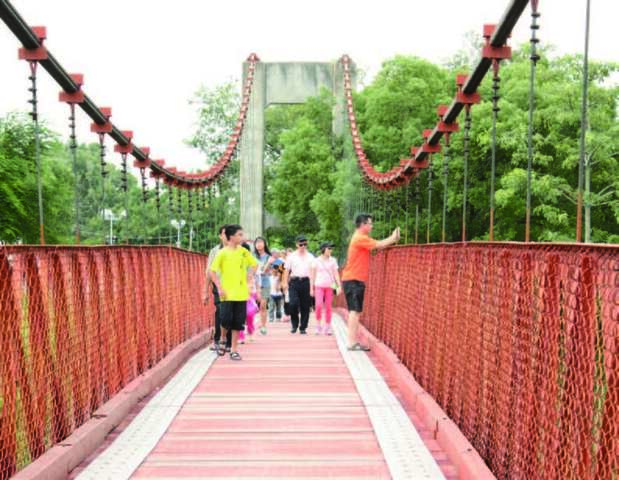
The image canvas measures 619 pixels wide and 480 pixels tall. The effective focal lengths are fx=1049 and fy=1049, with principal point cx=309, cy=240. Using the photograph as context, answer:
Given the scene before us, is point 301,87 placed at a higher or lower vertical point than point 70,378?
higher

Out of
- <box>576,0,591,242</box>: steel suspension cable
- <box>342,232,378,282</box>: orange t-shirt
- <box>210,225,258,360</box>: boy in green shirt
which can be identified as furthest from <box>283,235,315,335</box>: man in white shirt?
<box>576,0,591,242</box>: steel suspension cable

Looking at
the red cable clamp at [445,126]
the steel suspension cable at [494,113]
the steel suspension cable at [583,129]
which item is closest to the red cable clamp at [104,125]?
Result: the red cable clamp at [445,126]

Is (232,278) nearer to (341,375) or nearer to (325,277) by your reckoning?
(341,375)

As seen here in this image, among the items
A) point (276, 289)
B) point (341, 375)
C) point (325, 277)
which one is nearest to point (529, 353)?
point (341, 375)

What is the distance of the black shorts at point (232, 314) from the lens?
8711mm

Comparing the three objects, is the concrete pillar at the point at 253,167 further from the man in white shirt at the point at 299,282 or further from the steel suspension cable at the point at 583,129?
the steel suspension cable at the point at 583,129

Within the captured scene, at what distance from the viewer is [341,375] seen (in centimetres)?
770

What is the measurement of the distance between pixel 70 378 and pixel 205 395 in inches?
81.4

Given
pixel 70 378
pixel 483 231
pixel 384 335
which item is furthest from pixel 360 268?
pixel 483 231

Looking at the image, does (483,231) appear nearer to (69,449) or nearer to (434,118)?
(434,118)

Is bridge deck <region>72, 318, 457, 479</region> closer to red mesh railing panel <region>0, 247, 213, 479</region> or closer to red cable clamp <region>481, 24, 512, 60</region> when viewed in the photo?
red mesh railing panel <region>0, 247, 213, 479</region>

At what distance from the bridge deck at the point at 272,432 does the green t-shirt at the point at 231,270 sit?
0.90 m

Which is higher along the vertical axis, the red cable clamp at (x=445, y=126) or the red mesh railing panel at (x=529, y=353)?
the red cable clamp at (x=445, y=126)

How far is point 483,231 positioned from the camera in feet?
86.0
